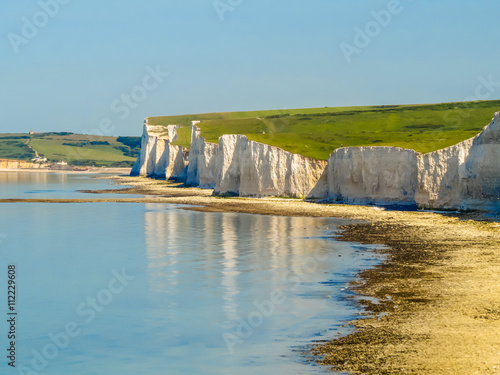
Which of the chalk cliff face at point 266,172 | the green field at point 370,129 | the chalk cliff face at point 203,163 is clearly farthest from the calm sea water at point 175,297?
the chalk cliff face at point 203,163

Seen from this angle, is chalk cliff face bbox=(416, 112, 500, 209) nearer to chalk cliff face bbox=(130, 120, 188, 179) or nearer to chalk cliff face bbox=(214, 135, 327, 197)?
chalk cliff face bbox=(214, 135, 327, 197)

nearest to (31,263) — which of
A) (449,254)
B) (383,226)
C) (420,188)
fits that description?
(449,254)

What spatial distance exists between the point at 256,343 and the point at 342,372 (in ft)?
9.39

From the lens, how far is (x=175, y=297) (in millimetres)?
18594

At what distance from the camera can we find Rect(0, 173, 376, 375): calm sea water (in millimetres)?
13133

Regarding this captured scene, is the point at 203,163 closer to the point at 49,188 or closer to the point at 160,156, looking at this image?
the point at 49,188

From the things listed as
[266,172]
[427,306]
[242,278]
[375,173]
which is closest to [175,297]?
[242,278]

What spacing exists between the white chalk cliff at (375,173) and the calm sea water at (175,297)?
12.3 meters

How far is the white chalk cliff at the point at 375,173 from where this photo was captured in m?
41.5

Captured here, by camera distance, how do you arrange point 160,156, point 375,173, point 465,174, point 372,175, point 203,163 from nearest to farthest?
point 465,174 → point 375,173 → point 372,175 → point 203,163 → point 160,156

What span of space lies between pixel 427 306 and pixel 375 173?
119 ft

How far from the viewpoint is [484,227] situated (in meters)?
33.3

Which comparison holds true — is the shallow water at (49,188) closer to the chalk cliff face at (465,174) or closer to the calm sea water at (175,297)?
the calm sea water at (175,297)

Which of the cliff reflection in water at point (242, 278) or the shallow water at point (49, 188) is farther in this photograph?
the shallow water at point (49, 188)
